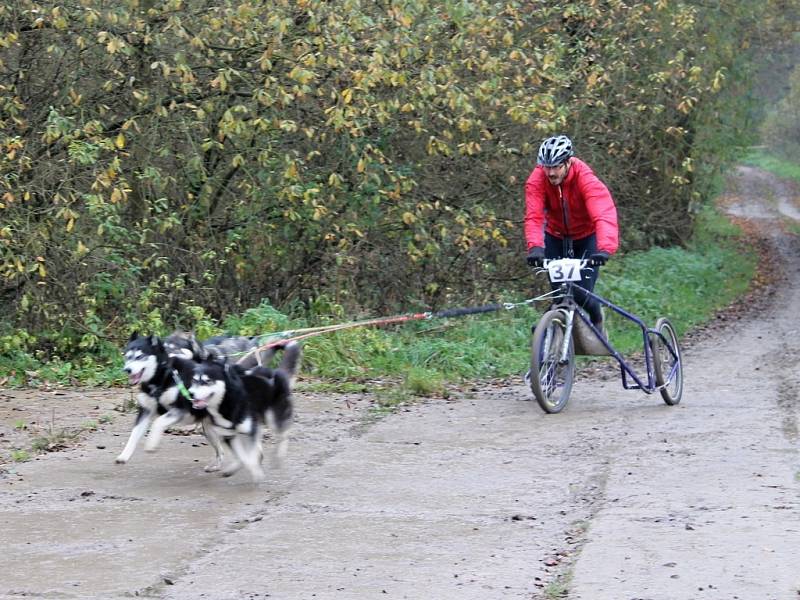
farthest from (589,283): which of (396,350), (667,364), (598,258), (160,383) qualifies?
(160,383)

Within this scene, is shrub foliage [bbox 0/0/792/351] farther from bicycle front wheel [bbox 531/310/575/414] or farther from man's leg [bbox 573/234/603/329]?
bicycle front wheel [bbox 531/310/575/414]

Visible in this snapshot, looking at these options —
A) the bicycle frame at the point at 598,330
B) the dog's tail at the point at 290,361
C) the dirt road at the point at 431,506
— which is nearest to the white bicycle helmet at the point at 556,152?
the bicycle frame at the point at 598,330

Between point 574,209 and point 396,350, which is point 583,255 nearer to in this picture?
point 574,209

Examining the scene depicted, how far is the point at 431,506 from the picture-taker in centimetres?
680

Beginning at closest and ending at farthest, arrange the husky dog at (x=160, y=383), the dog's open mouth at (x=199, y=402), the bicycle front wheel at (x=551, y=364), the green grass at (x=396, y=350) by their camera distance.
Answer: the dog's open mouth at (x=199, y=402)
the husky dog at (x=160, y=383)
the bicycle front wheel at (x=551, y=364)
the green grass at (x=396, y=350)

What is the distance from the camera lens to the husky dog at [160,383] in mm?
7035

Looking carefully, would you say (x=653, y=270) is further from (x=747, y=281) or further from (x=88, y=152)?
(x=88, y=152)

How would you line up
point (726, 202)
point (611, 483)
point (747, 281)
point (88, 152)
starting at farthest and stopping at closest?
point (726, 202) < point (747, 281) < point (88, 152) < point (611, 483)

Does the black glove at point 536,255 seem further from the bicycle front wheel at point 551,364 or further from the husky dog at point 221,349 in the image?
the husky dog at point 221,349

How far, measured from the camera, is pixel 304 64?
38.4 ft

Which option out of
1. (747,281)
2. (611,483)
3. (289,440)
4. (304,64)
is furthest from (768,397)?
(747,281)

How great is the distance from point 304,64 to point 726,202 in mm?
38365

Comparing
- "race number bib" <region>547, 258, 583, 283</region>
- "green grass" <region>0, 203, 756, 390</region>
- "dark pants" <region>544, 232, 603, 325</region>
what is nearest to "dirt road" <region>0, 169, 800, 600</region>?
"green grass" <region>0, 203, 756, 390</region>

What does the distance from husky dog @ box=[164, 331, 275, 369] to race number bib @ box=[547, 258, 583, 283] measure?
2.50 metres
